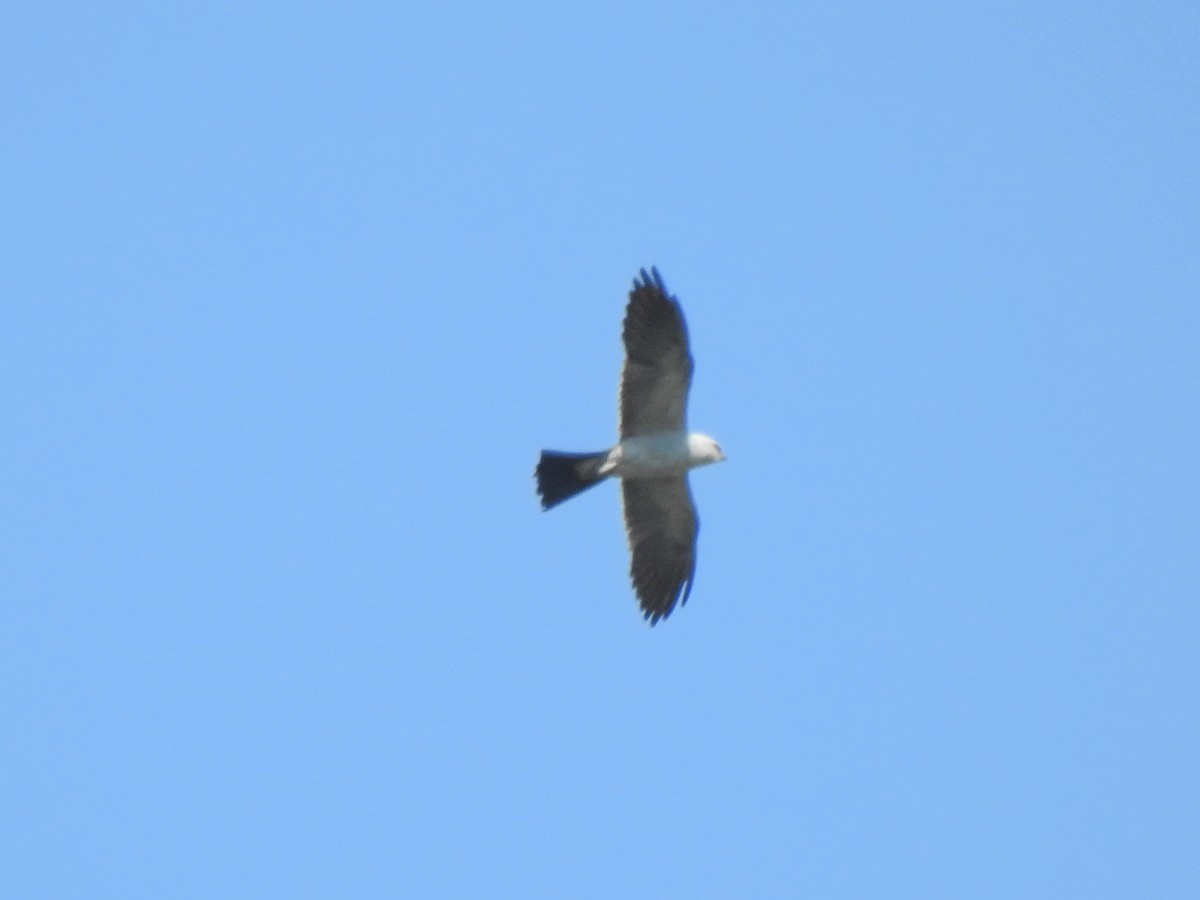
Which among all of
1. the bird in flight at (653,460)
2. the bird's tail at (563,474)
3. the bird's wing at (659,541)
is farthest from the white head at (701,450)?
the bird's tail at (563,474)

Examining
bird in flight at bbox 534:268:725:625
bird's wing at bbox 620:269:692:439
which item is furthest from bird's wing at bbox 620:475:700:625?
bird's wing at bbox 620:269:692:439

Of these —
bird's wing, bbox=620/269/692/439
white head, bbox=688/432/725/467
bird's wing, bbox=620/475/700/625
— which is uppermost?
bird's wing, bbox=620/269/692/439

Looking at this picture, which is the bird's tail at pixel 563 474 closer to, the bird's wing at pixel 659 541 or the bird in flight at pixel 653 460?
the bird in flight at pixel 653 460

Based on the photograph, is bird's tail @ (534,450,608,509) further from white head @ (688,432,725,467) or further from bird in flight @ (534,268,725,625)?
white head @ (688,432,725,467)

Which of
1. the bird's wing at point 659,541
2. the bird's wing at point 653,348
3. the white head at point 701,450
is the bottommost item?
the bird's wing at point 659,541

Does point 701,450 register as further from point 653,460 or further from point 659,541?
point 659,541

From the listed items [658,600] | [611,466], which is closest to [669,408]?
[611,466]

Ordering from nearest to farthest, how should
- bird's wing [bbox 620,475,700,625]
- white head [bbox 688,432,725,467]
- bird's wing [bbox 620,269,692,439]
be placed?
1. bird's wing [bbox 620,269,692,439]
2. white head [bbox 688,432,725,467]
3. bird's wing [bbox 620,475,700,625]

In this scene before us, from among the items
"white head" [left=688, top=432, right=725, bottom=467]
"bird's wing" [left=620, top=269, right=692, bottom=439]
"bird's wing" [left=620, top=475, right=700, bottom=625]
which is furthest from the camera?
"bird's wing" [left=620, top=475, right=700, bottom=625]
